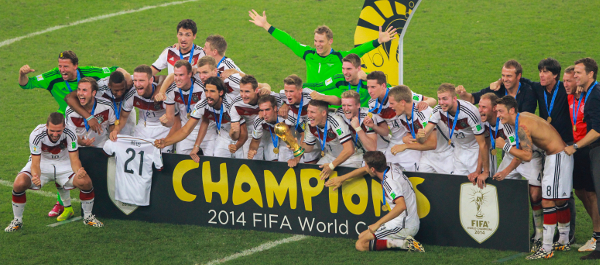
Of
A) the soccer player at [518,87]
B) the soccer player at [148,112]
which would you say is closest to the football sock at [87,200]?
the soccer player at [148,112]

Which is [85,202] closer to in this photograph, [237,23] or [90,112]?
[90,112]

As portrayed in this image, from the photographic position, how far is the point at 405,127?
7332mm

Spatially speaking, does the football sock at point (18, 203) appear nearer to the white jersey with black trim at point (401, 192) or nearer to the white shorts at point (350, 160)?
the white shorts at point (350, 160)

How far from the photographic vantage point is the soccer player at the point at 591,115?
20.4 ft

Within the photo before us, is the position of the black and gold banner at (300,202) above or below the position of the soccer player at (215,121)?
below

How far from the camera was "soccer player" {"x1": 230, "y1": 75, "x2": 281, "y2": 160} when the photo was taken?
740 centimetres

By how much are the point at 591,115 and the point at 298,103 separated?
10.2 feet

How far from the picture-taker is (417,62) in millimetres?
14469

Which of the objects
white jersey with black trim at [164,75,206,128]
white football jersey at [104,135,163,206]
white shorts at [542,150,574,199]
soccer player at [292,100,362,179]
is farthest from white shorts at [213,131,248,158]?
white shorts at [542,150,574,199]

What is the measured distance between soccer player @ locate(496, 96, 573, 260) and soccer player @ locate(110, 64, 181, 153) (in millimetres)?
3959

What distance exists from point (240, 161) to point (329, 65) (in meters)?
2.02

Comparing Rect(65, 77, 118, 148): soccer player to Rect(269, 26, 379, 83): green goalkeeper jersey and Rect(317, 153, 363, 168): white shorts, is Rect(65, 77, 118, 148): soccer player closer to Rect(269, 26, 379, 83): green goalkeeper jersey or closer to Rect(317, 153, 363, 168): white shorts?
Rect(269, 26, 379, 83): green goalkeeper jersey

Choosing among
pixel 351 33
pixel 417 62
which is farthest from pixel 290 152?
pixel 351 33

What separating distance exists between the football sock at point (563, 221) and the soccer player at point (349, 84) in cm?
190
